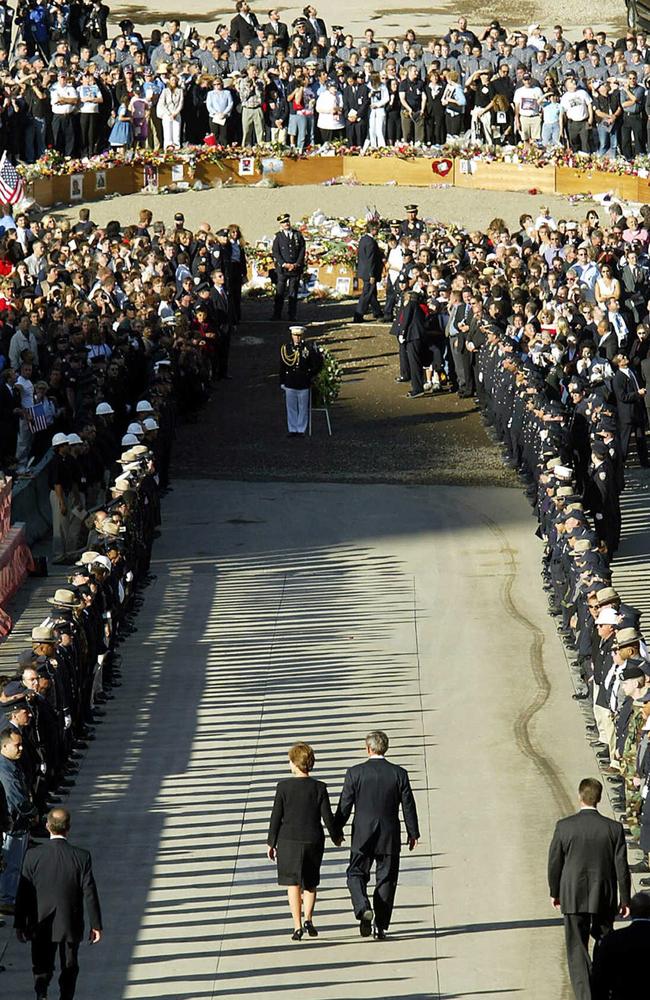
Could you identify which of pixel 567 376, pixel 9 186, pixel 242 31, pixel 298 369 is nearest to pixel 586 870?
pixel 567 376

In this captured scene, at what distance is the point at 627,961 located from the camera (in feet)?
32.9

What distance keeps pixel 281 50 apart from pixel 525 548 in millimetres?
22649

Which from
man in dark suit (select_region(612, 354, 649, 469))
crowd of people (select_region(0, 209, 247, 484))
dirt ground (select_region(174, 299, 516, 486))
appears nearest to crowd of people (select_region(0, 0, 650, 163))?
crowd of people (select_region(0, 209, 247, 484))

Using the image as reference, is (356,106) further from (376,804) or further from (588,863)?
(588,863)

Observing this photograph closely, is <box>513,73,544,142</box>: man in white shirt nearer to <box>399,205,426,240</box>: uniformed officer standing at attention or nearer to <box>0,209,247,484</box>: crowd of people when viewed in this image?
<box>399,205,426,240</box>: uniformed officer standing at attention

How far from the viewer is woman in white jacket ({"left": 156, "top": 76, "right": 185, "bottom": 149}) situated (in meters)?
39.4

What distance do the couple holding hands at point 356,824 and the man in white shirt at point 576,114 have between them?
28.9 metres

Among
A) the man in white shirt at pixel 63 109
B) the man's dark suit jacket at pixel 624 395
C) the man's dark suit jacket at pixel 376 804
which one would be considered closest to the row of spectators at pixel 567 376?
the man's dark suit jacket at pixel 624 395

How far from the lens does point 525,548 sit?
22.5m

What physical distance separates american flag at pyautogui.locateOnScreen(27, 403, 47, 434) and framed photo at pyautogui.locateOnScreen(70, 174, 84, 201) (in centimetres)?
1602

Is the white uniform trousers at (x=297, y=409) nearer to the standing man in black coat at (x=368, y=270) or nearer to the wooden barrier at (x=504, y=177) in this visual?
the standing man in black coat at (x=368, y=270)

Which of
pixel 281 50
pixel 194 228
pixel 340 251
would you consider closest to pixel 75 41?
pixel 281 50

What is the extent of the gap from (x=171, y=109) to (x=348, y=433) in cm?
1406

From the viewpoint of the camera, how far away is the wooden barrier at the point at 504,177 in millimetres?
39844
